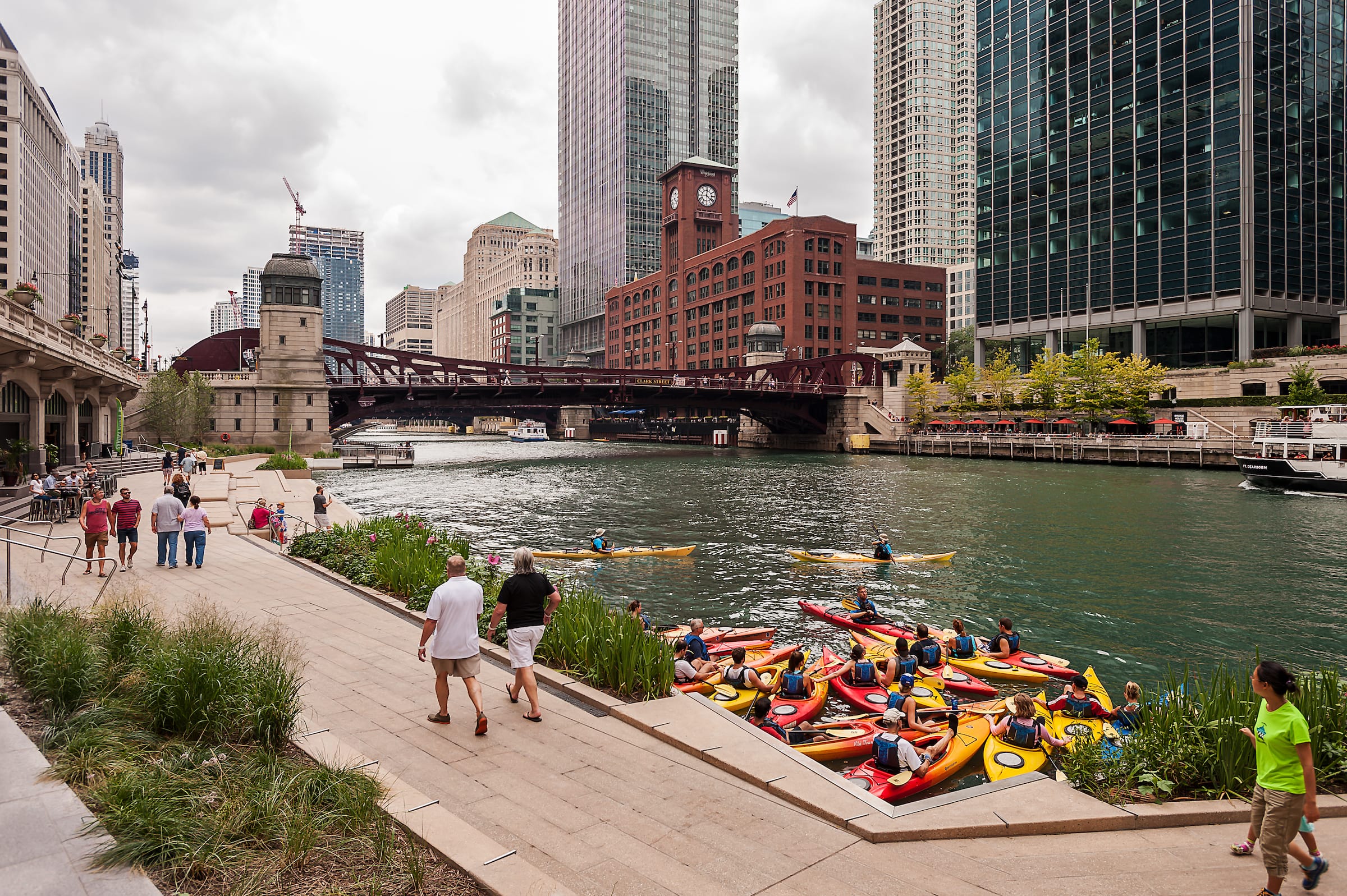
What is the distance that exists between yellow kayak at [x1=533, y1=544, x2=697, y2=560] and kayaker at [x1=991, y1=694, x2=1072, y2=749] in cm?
1855

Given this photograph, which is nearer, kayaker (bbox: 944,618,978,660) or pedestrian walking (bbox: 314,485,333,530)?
kayaker (bbox: 944,618,978,660)

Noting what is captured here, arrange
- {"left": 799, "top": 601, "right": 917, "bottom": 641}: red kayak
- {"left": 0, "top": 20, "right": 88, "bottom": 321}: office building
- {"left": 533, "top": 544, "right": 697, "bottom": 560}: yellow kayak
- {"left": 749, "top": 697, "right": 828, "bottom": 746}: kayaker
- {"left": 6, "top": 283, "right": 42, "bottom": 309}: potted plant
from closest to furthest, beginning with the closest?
1. {"left": 749, "top": 697, "right": 828, "bottom": 746}: kayaker
2. {"left": 799, "top": 601, "right": 917, "bottom": 641}: red kayak
3. {"left": 533, "top": 544, "right": 697, "bottom": 560}: yellow kayak
4. {"left": 6, "top": 283, "right": 42, "bottom": 309}: potted plant
5. {"left": 0, "top": 20, "right": 88, "bottom": 321}: office building

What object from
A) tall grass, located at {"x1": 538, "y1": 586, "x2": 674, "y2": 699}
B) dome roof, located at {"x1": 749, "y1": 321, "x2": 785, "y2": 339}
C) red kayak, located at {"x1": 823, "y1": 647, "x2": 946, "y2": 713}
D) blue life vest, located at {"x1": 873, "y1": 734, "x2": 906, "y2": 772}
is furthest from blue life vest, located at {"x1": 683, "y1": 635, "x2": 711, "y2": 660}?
dome roof, located at {"x1": 749, "y1": 321, "x2": 785, "y2": 339}

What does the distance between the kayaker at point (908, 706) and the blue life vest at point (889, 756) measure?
1.07 metres

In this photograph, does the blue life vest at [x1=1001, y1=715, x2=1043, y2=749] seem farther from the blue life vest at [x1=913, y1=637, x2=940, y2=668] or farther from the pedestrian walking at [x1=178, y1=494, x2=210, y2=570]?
the pedestrian walking at [x1=178, y1=494, x2=210, y2=570]

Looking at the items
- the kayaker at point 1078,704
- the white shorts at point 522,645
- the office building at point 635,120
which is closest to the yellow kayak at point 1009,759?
the kayaker at point 1078,704

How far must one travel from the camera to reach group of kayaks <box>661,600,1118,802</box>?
11031 millimetres

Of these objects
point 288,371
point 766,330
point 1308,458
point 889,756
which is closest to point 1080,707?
point 889,756

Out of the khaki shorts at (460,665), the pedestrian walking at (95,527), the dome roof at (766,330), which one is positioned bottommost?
the khaki shorts at (460,665)

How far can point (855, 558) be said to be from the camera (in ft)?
92.4

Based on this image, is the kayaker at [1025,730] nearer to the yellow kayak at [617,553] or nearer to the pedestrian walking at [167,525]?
the pedestrian walking at [167,525]

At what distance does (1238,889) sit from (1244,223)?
8879cm

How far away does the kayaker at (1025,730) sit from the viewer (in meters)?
11.6

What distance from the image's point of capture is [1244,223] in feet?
245
